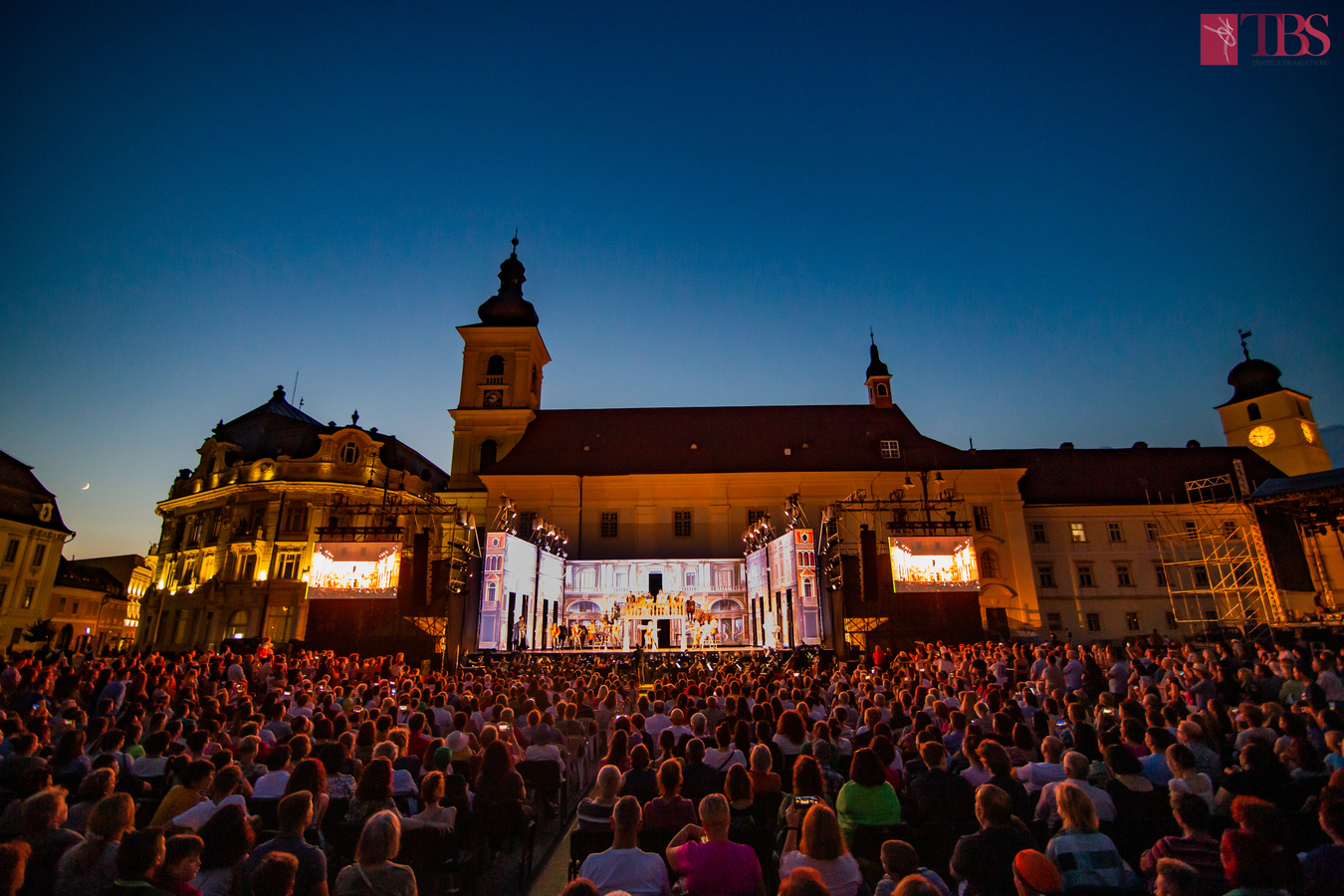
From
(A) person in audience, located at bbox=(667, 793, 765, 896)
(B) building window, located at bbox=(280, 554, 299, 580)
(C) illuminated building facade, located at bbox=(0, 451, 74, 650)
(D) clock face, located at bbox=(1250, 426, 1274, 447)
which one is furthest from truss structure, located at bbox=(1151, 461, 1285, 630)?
(C) illuminated building facade, located at bbox=(0, 451, 74, 650)

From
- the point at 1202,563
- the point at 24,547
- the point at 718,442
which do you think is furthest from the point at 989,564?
the point at 24,547

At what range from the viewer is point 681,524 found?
123 feet

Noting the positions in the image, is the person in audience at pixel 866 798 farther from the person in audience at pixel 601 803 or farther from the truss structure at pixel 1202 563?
the truss structure at pixel 1202 563

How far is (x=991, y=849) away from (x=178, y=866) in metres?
4.22

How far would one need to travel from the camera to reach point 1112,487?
132 feet

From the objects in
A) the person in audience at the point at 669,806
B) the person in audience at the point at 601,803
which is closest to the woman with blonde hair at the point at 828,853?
the person in audience at the point at 669,806

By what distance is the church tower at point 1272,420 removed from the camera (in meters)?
43.1

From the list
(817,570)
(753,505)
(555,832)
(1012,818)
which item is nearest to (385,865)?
(1012,818)

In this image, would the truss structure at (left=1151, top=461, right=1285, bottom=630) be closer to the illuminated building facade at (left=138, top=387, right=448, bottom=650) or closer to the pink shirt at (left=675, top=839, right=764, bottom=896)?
the pink shirt at (left=675, top=839, right=764, bottom=896)

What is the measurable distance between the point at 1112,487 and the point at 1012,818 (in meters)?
43.8

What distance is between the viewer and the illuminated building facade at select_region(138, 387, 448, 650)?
3850 centimetres

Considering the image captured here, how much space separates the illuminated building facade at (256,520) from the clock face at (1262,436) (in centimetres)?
5253

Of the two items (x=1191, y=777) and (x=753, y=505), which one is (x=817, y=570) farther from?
(x=1191, y=777)

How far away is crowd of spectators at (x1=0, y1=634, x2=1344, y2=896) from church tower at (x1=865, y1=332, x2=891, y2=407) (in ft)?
111
